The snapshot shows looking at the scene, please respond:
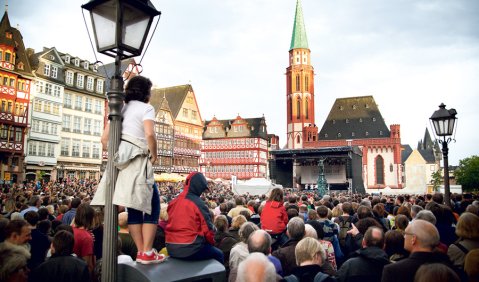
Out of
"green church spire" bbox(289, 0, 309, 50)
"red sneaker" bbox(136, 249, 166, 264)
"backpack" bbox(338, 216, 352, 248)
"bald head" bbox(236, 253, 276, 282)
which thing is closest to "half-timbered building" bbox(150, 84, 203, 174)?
"green church spire" bbox(289, 0, 309, 50)

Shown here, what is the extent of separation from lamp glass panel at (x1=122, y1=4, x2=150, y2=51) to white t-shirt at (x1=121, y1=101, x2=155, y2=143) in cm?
54

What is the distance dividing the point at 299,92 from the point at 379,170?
21.1 m

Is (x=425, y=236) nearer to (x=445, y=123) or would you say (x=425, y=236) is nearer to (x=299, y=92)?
(x=445, y=123)

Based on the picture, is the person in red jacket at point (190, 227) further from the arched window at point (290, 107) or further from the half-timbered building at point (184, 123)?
the arched window at point (290, 107)

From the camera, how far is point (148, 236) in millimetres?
3135

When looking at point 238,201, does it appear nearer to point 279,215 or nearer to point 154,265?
point 279,215

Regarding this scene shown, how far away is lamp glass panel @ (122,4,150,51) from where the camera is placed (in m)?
3.13

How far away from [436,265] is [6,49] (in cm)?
3871

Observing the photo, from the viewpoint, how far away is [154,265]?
2904 millimetres

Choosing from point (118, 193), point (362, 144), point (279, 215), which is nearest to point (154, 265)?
point (118, 193)

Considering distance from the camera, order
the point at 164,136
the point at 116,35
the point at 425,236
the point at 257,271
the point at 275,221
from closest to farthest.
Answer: the point at 257,271
the point at 116,35
the point at 425,236
the point at 275,221
the point at 164,136

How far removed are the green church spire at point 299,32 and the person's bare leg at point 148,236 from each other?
73567 millimetres

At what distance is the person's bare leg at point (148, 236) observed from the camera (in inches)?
121

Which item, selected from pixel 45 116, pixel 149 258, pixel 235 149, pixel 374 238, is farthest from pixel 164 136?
pixel 149 258
